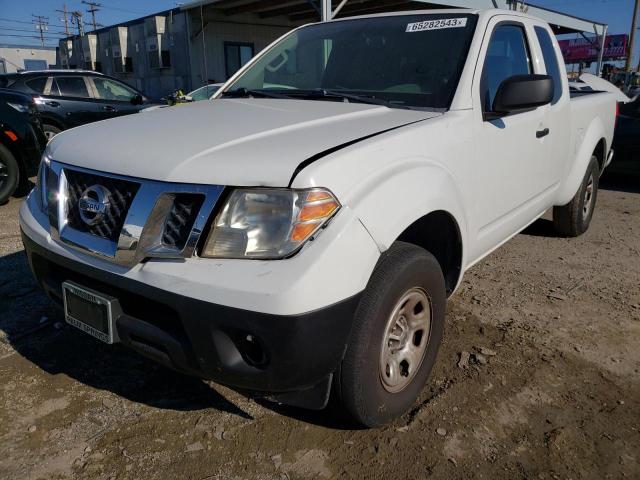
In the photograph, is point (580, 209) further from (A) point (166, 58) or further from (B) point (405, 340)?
(A) point (166, 58)

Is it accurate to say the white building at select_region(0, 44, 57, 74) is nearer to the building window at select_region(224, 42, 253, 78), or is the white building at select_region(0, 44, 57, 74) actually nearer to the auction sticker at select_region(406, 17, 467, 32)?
the building window at select_region(224, 42, 253, 78)

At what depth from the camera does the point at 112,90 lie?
A: 9.05 meters

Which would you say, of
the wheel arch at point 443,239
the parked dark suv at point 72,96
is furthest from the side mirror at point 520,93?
the parked dark suv at point 72,96

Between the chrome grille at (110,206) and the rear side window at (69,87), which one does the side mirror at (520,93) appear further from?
the rear side window at (69,87)

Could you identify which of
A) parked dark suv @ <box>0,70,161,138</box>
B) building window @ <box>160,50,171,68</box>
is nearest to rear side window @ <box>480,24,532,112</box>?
parked dark suv @ <box>0,70,161,138</box>

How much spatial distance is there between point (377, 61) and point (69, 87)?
7279mm

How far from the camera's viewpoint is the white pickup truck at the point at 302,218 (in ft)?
5.51

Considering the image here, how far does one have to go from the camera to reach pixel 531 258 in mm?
4363

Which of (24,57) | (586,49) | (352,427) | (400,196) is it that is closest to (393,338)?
(352,427)

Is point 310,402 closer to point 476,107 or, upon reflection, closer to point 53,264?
point 53,264

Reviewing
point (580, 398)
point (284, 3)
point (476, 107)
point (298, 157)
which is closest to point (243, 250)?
point (298, 157)

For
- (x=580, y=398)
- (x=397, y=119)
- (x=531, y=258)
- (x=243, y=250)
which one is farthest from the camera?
(x=531, y=258)

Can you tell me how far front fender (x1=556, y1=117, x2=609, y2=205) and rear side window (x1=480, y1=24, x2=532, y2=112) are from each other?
3.56 feet

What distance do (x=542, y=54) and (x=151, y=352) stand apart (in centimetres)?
319
